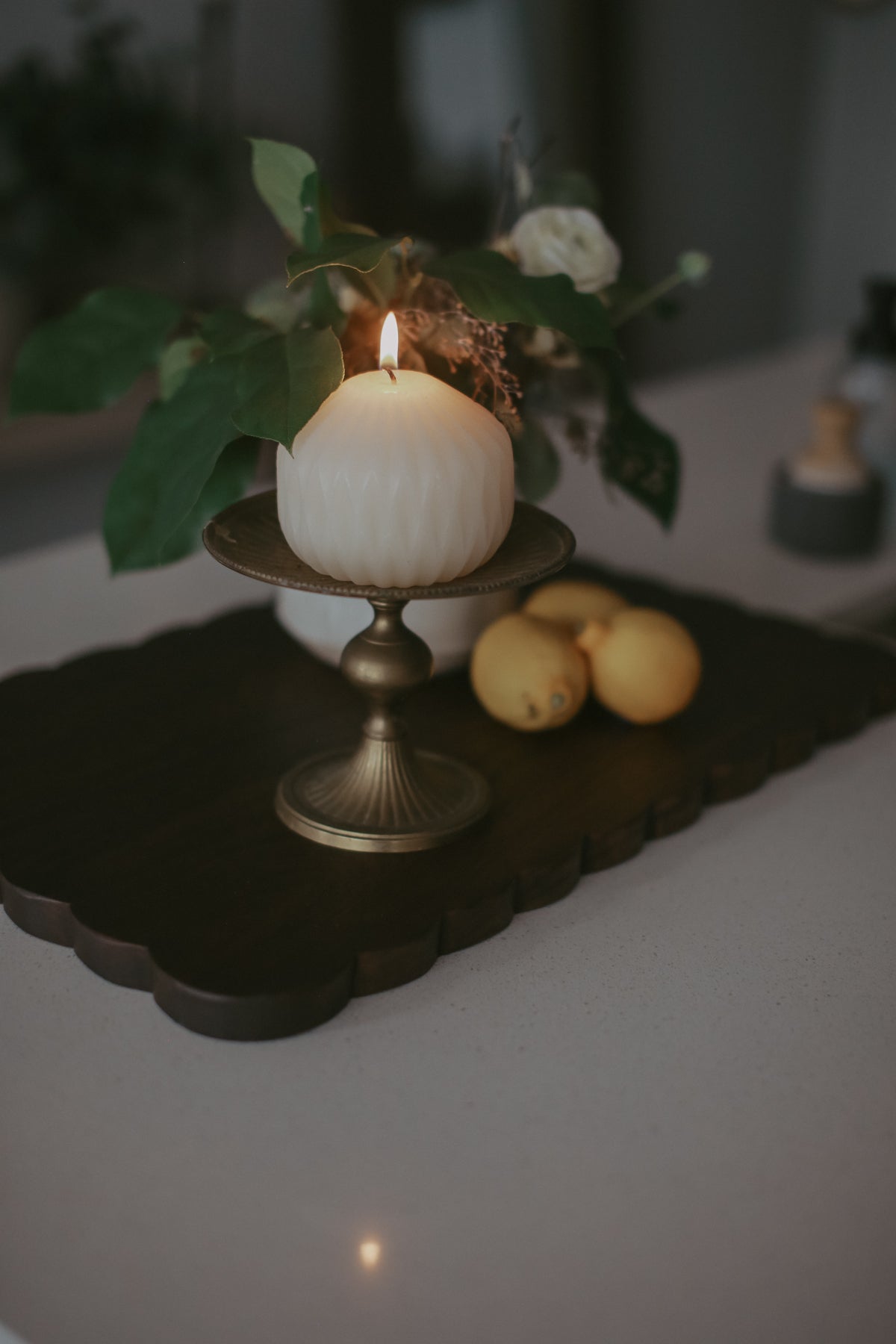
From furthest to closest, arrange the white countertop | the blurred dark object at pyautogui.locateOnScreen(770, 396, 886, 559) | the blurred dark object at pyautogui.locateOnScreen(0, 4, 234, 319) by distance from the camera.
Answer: the blurred dark object at pyautogui.locateOnScreen(0, 4, 234, 319) < the blurred dark object at pyautogui.locateOnScreen(770, 396, 886, 559) < the white countertop

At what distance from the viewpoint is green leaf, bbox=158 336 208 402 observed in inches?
31.8

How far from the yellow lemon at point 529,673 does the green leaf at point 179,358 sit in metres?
0.26

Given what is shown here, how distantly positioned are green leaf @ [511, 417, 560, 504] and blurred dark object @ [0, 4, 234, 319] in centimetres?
163

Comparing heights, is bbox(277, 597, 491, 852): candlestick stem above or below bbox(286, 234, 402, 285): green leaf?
below

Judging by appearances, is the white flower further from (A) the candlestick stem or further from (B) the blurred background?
(B) the blurred background

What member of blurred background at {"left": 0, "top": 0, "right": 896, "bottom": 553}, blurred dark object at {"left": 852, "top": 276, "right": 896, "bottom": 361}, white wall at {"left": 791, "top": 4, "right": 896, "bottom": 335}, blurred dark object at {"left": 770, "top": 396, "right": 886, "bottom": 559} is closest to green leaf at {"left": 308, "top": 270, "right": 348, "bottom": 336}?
blurred dark object at {"left": 770, "top": 396, "right": 886, "bottom": 559}

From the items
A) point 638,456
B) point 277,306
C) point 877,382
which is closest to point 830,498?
point 877,382

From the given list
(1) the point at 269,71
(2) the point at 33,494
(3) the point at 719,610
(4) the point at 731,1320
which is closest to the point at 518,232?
A: (3) the point at 719,610

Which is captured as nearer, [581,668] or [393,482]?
[393,482]

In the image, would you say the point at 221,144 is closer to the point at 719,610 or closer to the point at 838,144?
the point at 719,610

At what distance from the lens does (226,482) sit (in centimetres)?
73

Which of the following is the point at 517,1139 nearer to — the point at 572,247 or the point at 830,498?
the point at 572,247

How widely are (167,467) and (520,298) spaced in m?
0.23

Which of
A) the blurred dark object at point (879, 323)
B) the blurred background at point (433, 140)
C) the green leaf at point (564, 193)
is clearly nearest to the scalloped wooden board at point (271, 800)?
the green leaf at point (564, 193)
